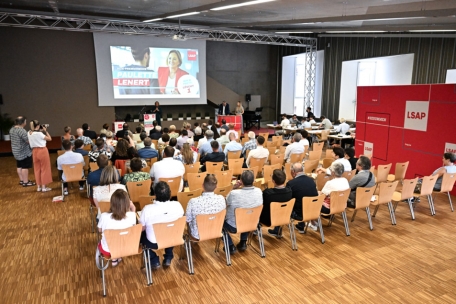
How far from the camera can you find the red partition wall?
734 cm

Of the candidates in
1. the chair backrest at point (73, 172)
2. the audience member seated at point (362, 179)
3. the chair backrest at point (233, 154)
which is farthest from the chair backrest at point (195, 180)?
the audience member seated at point (362, 179)

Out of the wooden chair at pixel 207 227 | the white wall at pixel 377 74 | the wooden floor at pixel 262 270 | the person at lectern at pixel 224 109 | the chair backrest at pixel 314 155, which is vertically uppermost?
the white wall at pixel 377 74

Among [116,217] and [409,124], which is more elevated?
[409,124]

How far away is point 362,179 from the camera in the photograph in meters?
5.32

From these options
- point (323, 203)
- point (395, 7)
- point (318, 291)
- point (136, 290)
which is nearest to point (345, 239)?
point (323, 203)

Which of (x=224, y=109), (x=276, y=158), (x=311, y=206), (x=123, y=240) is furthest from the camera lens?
(x=224, y=109)

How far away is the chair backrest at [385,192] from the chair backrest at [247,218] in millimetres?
2346

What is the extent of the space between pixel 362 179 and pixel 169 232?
3359 mm

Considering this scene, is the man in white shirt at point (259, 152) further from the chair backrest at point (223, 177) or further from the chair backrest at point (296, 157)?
the chair backrest at point (223, 177)

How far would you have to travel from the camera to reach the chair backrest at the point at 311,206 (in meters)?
4.48

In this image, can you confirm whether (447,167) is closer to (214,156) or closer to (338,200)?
(338,200)

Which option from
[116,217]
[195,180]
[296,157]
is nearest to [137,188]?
[195,180]

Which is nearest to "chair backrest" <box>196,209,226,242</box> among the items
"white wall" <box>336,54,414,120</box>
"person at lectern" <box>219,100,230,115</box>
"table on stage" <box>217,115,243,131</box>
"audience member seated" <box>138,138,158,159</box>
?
"audience member seated" <box>138,138,158,159</box>

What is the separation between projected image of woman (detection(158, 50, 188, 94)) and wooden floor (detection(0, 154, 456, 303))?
10066 mm
